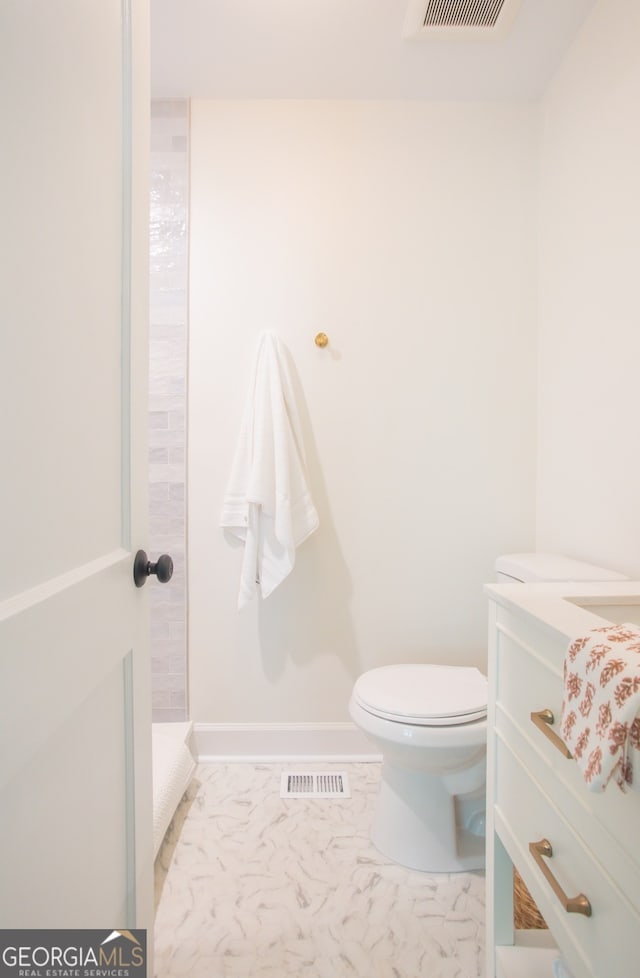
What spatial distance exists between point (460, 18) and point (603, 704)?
190 cm

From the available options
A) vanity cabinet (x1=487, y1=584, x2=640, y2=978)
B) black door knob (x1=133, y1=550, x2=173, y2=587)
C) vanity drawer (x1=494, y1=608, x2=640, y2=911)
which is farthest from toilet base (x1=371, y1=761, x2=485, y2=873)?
black door knob (x1=133, y1=550, x2=173, y2=587)

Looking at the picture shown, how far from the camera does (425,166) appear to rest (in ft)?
6.23

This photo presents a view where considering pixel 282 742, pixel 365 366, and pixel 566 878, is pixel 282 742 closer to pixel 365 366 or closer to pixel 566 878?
pixel 566 878

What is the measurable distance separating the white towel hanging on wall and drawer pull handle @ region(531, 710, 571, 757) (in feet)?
3.58

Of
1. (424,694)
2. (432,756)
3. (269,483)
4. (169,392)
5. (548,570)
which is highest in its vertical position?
(169,392)

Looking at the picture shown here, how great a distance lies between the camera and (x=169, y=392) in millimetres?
1927

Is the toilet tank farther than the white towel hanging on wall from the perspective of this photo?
No

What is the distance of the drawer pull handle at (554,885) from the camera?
0.66 m

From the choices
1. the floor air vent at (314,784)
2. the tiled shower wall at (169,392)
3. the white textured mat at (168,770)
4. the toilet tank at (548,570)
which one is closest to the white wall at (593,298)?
the toilet tank at (548,570)

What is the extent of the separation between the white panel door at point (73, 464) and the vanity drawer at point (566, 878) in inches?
26.1

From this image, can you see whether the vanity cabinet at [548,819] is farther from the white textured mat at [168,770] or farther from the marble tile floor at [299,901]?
the white textured mat at [168,770]

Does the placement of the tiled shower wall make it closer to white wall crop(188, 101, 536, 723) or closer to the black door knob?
white wall crop(188, 101, 536, 723)

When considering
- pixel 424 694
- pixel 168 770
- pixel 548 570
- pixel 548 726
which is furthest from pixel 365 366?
pixel 168 770

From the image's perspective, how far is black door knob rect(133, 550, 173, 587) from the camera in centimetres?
84
